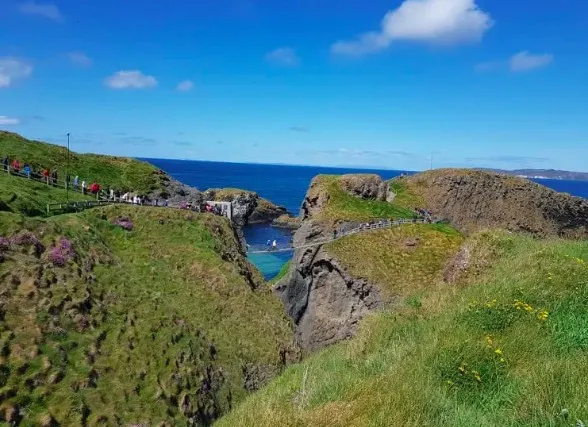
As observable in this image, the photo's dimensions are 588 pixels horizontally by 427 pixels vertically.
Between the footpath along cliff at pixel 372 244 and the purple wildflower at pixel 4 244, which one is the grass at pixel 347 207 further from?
the purple wildflower at pixel 4 244

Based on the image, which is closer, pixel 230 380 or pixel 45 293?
pixel 45 293

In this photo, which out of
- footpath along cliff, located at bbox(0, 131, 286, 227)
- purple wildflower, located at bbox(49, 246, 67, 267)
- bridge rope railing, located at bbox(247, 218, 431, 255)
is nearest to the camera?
purple wildflower, located at bbox(49, 246, 67, 267)

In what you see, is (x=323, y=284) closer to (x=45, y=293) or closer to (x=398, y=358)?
(x=45, y=293)

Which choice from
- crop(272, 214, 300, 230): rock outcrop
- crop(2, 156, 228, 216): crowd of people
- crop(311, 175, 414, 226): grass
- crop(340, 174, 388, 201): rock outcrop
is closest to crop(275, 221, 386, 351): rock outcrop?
crop(311, 175, 414, 226): grass

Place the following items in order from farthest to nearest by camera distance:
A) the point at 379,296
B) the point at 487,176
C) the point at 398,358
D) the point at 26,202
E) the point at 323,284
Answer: the point at 487,176, the point at 323,284, the point at 379,296, the point at 26,202, the point at 398,358

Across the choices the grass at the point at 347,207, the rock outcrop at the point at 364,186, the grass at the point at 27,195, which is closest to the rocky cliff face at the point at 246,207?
the rock outcrop at the point at 364,186

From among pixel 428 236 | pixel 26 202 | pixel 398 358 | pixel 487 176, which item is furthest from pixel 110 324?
pixel 487 176

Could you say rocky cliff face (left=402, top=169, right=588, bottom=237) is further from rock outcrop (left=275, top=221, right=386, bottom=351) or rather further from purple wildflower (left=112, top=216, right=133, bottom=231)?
purple wildflower (left=112, top=216, right=133, bottom=231)
